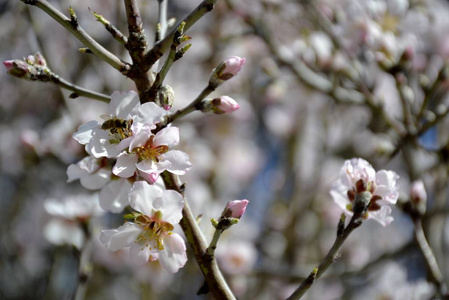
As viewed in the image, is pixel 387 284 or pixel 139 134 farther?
pixel 387 284

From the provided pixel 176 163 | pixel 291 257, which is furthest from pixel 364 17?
pixel 176 163

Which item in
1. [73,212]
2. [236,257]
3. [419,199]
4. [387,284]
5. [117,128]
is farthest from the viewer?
[236,257]

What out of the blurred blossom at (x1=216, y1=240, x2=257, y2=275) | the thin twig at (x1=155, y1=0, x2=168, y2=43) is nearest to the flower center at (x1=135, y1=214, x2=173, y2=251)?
the thin twig at (x1=155, y1=0, x2=168, y2=43)

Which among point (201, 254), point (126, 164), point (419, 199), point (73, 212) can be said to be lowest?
point (73, 212)

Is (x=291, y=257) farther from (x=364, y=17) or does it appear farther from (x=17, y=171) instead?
(x=17, y=171)

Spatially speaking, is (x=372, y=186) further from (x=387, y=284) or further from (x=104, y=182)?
(x=387, y=284)

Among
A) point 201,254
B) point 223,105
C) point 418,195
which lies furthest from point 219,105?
point 418,195

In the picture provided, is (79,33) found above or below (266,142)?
above

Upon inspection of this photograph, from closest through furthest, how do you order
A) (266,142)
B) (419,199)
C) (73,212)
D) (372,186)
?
(372,186)
(419,199)
(73,212)
(266,142)
